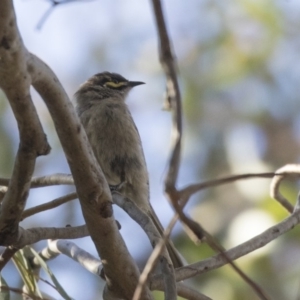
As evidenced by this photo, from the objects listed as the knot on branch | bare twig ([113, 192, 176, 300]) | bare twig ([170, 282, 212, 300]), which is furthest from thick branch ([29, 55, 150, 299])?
bare twig ([170, 282, 212, 300])

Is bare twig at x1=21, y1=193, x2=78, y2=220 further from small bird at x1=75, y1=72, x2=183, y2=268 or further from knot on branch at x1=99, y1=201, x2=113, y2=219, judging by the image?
small bird at x1=75, y1=72, x2=183, y2=268

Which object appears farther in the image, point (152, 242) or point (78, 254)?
point (78, 254)

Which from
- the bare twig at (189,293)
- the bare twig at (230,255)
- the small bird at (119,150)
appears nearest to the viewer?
the bare twig at (230,255)

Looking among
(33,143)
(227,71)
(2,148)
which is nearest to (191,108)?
(227,71)

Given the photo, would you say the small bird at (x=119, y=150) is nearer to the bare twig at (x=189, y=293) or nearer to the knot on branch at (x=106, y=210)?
the bare twig at (x=189, y=293)

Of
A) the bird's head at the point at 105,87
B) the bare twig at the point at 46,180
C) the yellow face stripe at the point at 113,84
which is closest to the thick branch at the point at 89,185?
the bare twig at the point at 46,180

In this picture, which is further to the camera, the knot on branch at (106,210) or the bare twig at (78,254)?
the bare twig at (78,254)

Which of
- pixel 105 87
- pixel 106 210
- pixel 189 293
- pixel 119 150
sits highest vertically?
pixel 105 87

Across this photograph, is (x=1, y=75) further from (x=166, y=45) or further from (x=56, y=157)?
(x=56, y=157)

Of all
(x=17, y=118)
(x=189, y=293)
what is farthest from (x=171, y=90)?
(x=189, y=293)

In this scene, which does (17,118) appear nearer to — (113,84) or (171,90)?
(171,90)

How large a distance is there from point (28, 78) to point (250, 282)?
2.53 feet

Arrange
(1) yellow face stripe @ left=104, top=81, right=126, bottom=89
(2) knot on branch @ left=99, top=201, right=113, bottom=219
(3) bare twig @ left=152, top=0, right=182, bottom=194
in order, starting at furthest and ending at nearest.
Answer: (1) yellow face stripe @ left=104, top=81, right=126, bottom=89 → (2) knot on branch @ left=99, top=201, right=113, bottom=219 → (3) bare twig @ left=152, top=0, right=182, bottom=194

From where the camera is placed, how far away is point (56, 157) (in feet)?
19.7
